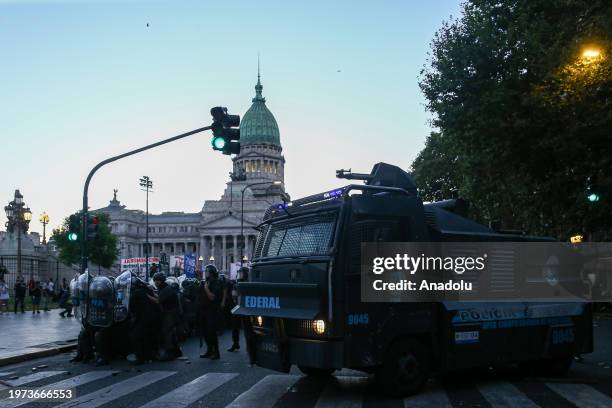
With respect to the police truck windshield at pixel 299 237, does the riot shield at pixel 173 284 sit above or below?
below

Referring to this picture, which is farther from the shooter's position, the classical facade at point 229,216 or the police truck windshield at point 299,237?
the classical facade at point 229,216

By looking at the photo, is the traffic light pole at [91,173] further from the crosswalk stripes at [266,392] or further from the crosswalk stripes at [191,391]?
the crosswalk stripes at [266,392]

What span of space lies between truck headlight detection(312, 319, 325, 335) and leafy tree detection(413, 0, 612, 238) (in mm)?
9562

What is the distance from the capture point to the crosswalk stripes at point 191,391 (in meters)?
8.06

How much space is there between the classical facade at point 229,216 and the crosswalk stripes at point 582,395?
10988 cm

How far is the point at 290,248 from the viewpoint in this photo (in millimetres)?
8852

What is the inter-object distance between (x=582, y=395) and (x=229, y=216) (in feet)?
384

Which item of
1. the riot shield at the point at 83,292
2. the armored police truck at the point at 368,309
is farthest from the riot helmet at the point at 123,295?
the armored police truck at the point at 368,309

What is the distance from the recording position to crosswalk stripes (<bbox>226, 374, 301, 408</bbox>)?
26.4 ft

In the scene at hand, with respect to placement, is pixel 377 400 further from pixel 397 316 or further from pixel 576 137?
pixel 576 137

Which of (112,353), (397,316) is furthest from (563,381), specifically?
(112,353)

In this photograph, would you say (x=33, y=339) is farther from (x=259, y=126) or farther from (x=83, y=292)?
(x=259, y=126)

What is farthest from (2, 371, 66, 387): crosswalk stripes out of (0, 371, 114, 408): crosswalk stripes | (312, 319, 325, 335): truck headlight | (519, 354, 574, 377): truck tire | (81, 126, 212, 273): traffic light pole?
(519, 354, 574, 377): truck tire

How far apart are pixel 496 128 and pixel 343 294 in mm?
17441
